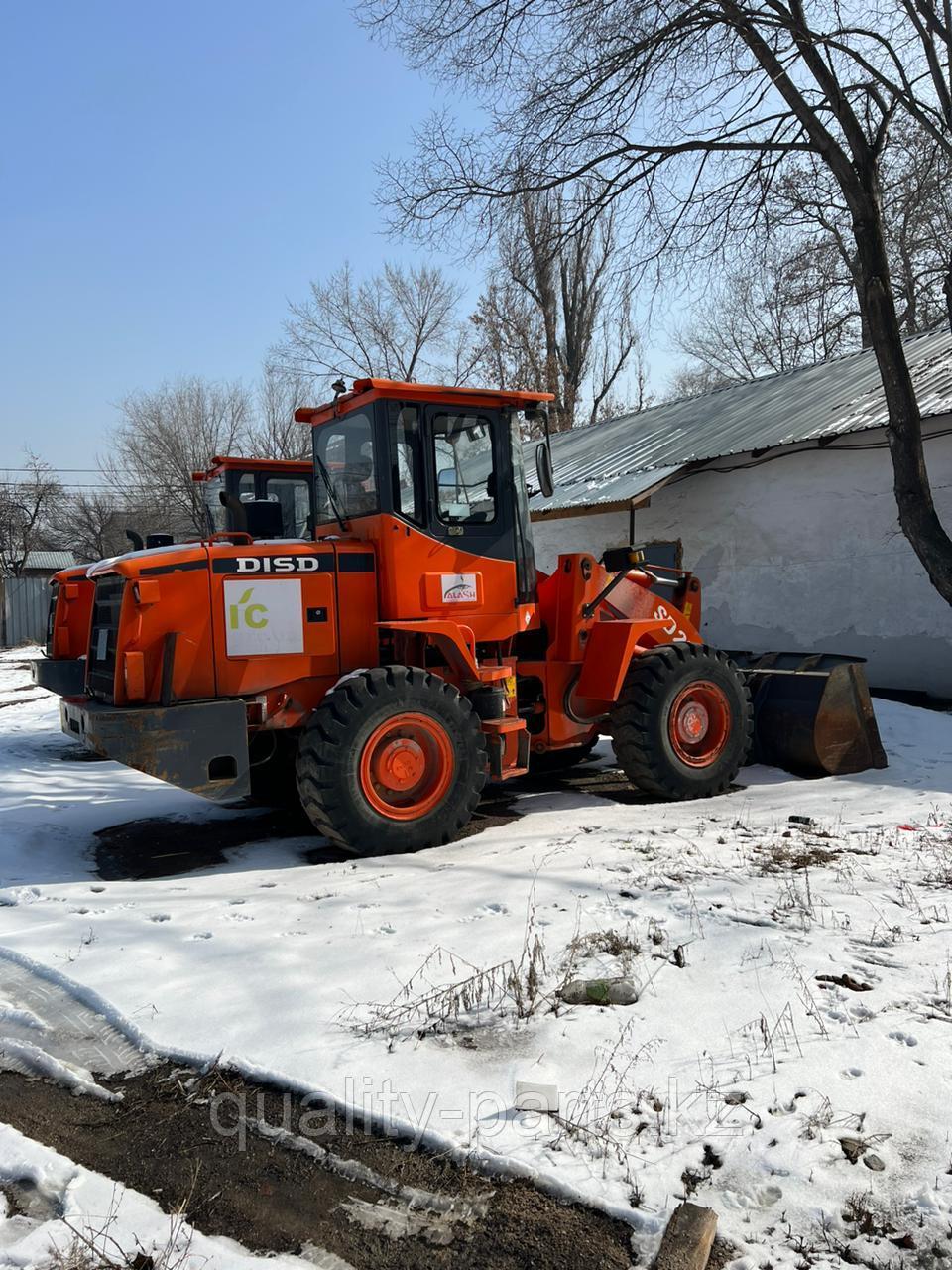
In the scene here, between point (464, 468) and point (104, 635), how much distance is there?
8.72 ft

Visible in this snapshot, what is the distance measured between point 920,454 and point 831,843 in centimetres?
601

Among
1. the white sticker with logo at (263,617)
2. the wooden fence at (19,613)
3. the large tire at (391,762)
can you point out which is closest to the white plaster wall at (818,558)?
the large tire at (391,762)

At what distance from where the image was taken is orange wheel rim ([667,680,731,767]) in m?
7.47

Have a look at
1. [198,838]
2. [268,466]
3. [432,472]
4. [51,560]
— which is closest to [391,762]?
[198,838]

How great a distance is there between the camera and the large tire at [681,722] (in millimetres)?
7277

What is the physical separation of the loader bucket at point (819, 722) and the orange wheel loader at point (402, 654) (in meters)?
0.03

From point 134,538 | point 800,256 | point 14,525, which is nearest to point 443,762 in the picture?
point 134,538

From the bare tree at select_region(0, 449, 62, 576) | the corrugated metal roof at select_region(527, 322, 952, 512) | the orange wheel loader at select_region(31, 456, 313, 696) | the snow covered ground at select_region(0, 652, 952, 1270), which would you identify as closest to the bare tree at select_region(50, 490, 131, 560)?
the bare tree at select_region(0, 449, 62, 576)

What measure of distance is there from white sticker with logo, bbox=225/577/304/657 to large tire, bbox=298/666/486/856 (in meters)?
0.53

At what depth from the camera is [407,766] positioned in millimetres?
6090

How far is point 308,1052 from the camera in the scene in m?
3.26

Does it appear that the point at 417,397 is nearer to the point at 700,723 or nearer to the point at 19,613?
the point at 700,723

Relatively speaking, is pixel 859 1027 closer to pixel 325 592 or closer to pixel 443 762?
pixel 443 762

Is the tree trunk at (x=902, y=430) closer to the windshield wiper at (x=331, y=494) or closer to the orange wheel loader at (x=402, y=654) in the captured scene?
the orange wheel loader at (x=402, y=654)
